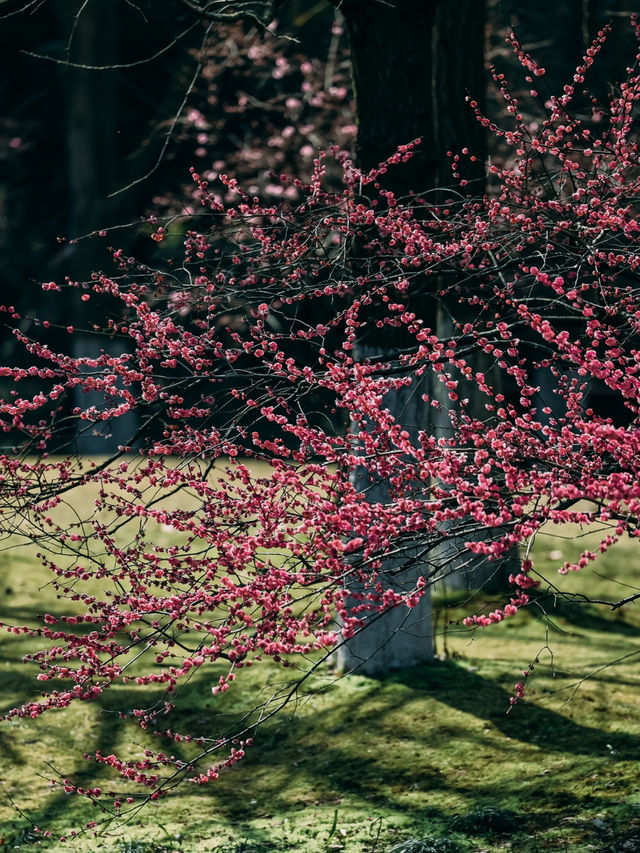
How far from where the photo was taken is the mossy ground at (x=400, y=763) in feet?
18.1

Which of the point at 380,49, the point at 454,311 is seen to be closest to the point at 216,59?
the point at 454,311

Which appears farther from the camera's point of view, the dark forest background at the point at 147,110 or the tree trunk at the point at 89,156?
the tree trunk at the point at 89,156

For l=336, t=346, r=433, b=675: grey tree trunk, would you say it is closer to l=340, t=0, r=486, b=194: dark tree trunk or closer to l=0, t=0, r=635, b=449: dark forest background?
l=340, t=0, r=486, b=194: dark tree trunk

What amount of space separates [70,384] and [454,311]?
5.34 m

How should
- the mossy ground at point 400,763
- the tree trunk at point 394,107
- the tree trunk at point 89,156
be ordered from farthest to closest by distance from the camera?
the tree trunk at point 89,156
the tree trunk at point 394,107
the mossy ground at point 400,763

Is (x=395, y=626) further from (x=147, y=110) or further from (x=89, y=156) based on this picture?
(x=147, y=110)

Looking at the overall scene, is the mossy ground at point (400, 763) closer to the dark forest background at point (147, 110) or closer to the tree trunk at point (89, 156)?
the dark forest background at point (147, 110)

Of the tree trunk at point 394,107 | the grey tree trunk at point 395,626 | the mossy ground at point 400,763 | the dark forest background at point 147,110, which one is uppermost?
the dark forest background at point 147,110

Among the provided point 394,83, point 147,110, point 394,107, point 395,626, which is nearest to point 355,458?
point 395,626

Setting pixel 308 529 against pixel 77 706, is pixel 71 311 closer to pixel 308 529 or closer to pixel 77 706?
pixel 77 706

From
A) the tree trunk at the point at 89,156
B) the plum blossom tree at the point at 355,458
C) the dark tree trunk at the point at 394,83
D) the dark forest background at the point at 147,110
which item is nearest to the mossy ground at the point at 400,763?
the plum blossom tree at the point at 355,458

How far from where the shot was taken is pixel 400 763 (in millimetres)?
6582

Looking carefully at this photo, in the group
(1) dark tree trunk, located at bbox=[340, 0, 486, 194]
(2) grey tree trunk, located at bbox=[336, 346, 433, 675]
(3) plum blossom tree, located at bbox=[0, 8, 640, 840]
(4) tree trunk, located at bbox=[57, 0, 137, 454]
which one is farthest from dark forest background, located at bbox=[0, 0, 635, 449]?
(3) plum blossom tree, located at bbox=[0, 8, 640, 840]

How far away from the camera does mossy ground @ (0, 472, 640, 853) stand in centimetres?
552
